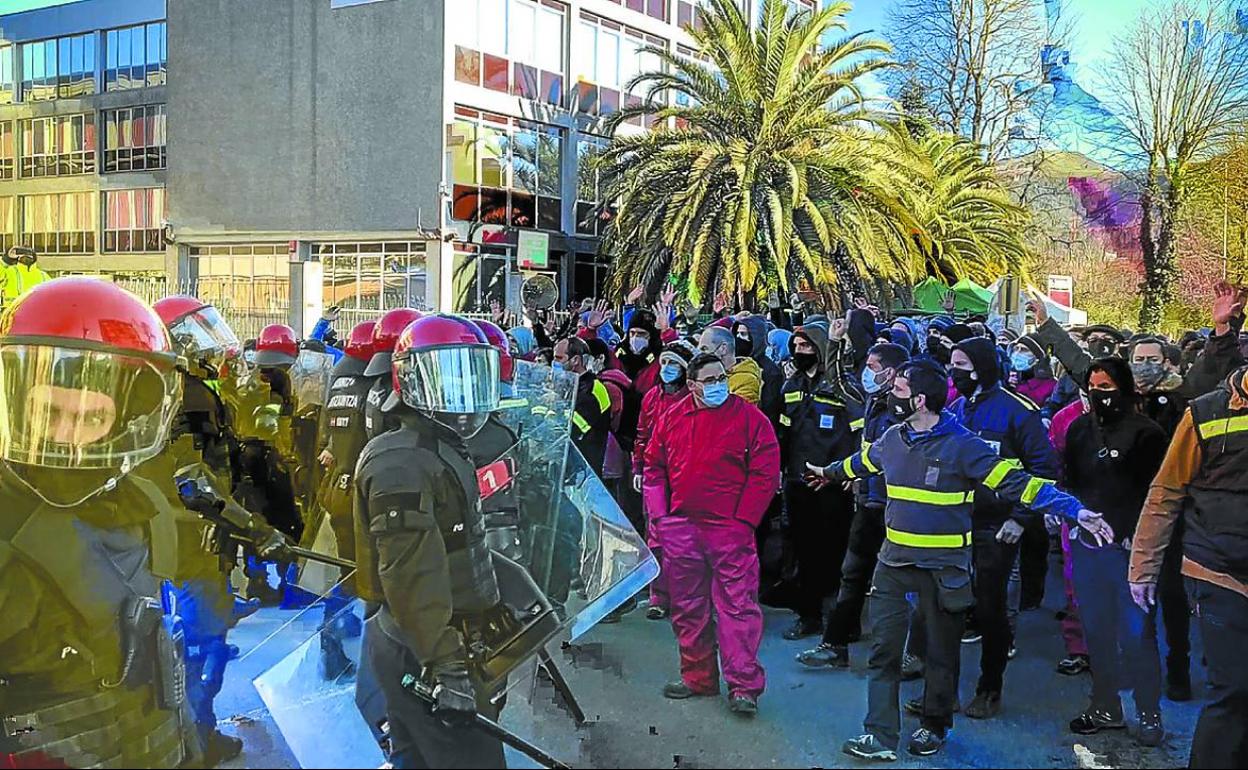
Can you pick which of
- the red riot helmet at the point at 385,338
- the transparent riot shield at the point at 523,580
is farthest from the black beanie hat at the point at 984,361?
the red riot helmet at the point at 385,338

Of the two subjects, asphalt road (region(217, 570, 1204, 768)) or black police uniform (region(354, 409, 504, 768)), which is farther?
asphalt road (region(217, 570, 1204, 768))

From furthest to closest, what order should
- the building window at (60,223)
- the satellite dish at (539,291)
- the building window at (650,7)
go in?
the building window at (60,223) → the building window at (650,7) → the satellite dish at (539,291)

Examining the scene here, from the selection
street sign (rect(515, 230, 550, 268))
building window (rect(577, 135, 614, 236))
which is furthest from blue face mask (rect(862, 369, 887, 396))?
building window (rect(577, 135, 614, 236))

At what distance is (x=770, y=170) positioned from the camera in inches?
843

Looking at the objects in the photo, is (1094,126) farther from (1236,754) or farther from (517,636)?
(517,636)

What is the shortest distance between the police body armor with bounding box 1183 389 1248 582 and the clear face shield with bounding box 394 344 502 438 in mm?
2974

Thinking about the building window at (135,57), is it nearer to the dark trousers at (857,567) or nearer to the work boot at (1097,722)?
the dark trousers at (857,567)

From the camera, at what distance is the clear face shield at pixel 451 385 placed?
9.81ft

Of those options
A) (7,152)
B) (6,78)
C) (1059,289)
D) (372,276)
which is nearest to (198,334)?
(1059,289)

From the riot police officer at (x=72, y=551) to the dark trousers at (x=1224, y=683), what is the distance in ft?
12.1

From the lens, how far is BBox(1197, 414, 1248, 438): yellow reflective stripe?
4.15 metres

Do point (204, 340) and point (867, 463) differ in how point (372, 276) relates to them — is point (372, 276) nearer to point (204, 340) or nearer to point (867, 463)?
point (204, 340)

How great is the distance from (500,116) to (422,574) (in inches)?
1029

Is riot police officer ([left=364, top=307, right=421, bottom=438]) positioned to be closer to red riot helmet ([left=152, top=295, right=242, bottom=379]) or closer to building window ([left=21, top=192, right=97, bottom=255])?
red riot helmet ([left=152, top=295, right=242, bottom=379])
